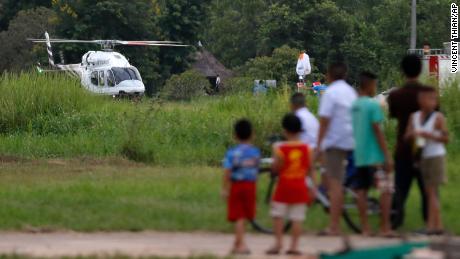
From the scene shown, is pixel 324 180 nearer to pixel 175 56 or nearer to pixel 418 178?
pixel 418 178

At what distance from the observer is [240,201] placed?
36.4 feet

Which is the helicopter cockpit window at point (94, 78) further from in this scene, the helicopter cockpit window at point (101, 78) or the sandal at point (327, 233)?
the sandal at point (327, 233)

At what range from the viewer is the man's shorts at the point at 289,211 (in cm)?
1110

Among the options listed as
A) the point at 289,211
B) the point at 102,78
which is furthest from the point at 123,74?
the point at 289,211

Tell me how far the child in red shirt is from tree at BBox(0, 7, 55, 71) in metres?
52.7

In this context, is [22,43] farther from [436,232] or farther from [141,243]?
[436,232]

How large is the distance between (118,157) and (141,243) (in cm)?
1074

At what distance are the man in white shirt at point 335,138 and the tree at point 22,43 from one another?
2036 inches

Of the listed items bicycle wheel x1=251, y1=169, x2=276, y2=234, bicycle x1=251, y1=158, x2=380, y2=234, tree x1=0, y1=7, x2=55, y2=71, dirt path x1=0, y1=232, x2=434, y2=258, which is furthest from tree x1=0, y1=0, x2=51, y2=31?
bicycle x1=251, y1=158, x2=380, y2=234

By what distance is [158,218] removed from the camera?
1405cm

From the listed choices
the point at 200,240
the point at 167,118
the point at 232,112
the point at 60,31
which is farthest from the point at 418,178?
the point at 60,31

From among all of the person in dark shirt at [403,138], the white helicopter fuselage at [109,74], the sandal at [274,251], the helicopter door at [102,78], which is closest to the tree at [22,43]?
the white helicopter fuselage at [109,74]

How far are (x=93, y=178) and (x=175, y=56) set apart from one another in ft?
162

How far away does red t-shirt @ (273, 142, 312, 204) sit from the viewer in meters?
11.0
